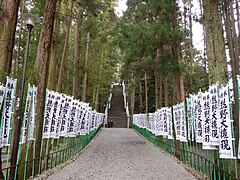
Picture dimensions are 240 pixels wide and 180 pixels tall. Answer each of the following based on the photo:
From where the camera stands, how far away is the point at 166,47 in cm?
1152

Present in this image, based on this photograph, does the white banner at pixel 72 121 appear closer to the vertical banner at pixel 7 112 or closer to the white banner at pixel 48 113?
the white banner at pixel 48 113

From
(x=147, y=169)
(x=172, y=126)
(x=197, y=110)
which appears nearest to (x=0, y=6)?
(x=197, y=110)

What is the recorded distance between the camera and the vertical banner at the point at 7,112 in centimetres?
447

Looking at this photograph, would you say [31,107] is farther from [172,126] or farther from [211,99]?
[172,126]

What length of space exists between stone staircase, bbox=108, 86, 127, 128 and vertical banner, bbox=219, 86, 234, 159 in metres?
26.8

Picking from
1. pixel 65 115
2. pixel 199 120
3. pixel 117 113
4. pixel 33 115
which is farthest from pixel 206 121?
pixel 117 113

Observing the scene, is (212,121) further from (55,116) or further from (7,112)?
(55,116)

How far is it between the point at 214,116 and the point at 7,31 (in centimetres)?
497

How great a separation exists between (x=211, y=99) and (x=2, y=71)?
464cm

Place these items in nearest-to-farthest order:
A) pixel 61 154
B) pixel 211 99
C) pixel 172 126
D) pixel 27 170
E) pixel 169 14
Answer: pixel 211 99
pixel 27 170
pixel 61 154
pixel 172 126
pixel 169 14

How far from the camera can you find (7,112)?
15.0ft

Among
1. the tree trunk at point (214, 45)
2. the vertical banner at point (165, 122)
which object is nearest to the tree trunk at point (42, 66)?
the tree trunk at point (214, 45)

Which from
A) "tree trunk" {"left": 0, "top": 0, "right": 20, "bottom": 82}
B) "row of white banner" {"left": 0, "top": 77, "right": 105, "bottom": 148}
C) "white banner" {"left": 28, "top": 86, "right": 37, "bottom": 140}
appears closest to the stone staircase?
"row of white banner" {"left": 0, "top": 77, "right": 105, "bottom": 148}

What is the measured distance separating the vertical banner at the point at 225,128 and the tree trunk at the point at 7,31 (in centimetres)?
461
